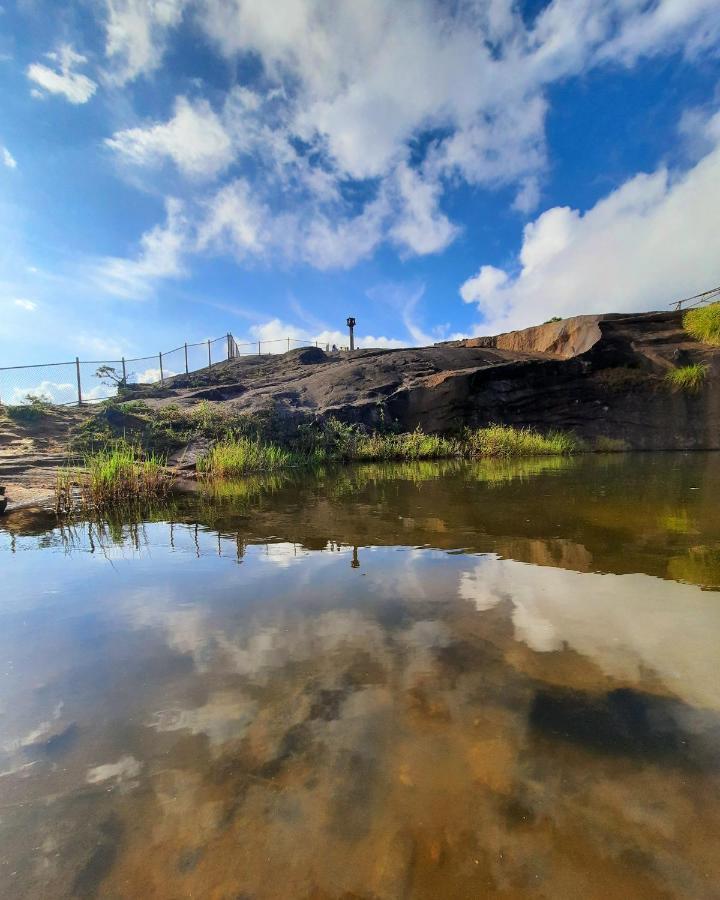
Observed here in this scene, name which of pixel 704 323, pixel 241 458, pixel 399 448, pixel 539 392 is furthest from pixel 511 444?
pixel 704 323

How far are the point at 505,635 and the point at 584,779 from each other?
1.07m

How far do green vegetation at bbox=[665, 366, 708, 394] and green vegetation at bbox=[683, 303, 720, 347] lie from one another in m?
2.03

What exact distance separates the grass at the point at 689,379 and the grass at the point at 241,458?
16.7 metres

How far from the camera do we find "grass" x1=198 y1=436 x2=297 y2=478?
12.1 metres

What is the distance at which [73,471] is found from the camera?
999cm

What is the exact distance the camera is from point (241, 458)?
12.6 metres

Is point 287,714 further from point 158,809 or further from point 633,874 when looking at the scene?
point 633,874

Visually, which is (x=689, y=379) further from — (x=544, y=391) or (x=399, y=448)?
(x=399, y=448)

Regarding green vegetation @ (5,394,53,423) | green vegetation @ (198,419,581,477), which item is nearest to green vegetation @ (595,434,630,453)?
green vegetation @ (198,419,581,477)

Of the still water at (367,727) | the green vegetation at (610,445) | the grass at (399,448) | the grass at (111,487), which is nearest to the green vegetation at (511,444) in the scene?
the grass at (399,448)

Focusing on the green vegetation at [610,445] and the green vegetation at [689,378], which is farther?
the green vegetation at [689,378]

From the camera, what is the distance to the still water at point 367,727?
1.39 meters

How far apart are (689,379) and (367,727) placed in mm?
23432

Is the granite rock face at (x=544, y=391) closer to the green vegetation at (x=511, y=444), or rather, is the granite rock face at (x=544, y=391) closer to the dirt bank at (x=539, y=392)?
the dirt bank at (x=539, y=392)
